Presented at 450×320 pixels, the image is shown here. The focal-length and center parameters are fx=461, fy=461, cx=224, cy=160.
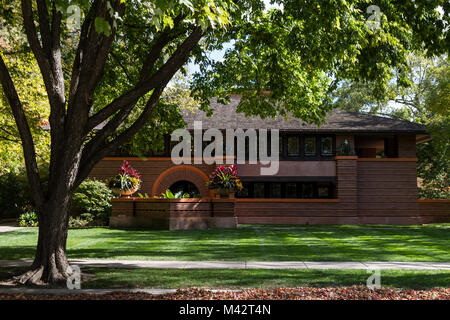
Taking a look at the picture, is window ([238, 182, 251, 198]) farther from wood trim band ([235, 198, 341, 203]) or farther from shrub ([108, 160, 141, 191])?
shrub ([108, 160, 141, 191])

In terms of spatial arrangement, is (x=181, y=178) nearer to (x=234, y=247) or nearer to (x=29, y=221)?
(x=29, y=221)

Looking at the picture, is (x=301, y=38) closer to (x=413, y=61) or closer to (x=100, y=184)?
(x=100, y=184)

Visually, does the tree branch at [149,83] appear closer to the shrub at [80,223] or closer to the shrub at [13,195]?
the shrub at [80,223]

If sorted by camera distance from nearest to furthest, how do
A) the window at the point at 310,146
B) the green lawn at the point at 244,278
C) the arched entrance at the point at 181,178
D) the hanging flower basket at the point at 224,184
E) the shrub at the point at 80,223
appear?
the green lawn at the point at 244,278
the hanging flower basket at the point at 224,184
the shrub at the point at 80,223
the arched entrance at the point at 181,178
the window at the point at 310,146

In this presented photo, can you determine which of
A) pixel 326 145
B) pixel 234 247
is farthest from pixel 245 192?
pixel 234 247

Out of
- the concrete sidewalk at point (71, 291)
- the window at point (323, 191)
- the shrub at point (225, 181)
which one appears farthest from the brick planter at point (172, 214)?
the concrete sidewalk at point (71, 291)

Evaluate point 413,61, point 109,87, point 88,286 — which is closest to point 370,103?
point 413,61

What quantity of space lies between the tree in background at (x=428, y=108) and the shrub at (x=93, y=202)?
1421 centimetres

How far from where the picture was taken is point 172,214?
20844 millimetres

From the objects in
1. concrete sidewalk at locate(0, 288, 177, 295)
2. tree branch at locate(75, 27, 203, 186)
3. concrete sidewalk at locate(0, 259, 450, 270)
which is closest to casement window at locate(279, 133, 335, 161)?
concrete sidewalk at locate(0, 259, 450, 270)

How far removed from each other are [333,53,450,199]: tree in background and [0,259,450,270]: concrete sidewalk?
3.94 m

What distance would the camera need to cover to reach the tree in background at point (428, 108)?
27.0 metres

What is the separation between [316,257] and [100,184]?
15.9 m

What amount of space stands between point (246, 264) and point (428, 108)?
2484 cm
